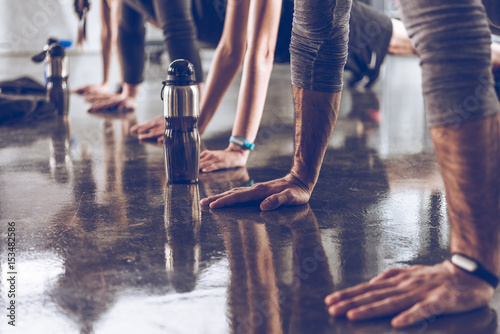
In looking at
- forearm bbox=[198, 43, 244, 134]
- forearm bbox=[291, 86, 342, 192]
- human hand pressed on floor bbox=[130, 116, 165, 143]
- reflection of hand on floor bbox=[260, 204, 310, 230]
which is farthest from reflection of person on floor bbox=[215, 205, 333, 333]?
human hand pressed on floor bbox=[130, 116, 165, 143]

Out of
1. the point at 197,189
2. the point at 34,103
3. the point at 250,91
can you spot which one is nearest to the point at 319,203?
the point at 197,189

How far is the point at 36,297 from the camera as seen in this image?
93 centimetres

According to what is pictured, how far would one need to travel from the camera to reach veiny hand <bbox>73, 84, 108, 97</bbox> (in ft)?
12.5

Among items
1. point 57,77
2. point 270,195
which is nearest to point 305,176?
point 270,195

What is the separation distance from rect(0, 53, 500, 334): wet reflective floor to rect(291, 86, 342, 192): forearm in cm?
12

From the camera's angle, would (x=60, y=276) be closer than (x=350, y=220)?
Yes

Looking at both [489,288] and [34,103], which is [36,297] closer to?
[489,288]

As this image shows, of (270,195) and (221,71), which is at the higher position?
(221,71)

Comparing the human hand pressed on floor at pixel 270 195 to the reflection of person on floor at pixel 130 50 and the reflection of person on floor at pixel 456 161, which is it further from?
the reflection of person on floor at pixel 130 50

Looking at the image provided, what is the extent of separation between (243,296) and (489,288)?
0.37 m

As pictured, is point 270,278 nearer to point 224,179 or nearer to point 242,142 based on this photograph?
point 224,179

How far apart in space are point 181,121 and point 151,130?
0.76 m

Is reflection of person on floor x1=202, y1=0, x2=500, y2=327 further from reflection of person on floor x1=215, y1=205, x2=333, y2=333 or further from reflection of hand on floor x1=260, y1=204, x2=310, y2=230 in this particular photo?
reflection of hand on floor x1=260, y1=204, x2=310, y2=230

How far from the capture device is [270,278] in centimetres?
100
